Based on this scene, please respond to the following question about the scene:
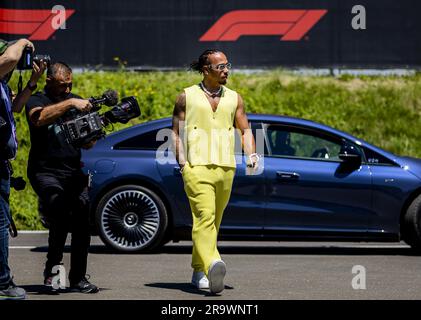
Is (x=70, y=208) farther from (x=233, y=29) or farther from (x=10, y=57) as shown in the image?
(x=233, y=29)

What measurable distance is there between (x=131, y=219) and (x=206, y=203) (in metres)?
3.43

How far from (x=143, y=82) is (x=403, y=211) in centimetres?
866

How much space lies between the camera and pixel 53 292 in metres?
8.96

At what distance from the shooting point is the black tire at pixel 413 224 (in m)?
12.3

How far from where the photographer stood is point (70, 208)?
9.02 m

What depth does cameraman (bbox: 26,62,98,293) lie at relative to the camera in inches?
355

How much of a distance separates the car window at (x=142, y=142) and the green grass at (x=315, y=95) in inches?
262
